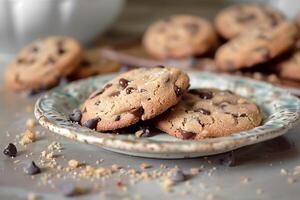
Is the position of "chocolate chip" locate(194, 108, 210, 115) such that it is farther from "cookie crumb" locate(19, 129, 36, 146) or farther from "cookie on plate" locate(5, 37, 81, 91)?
"cookie on plate" locate(5, 37, 81, 91)

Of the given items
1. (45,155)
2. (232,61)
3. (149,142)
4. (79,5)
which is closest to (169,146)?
(149,142)

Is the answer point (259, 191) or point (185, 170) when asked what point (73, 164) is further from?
point (259, 191)

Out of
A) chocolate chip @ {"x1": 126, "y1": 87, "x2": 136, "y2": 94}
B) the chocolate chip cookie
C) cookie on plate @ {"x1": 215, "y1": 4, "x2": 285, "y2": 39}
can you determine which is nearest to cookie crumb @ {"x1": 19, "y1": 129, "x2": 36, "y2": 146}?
the chocolate chip cookie

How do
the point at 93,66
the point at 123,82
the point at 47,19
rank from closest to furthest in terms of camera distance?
the point at 123,82
the point at 93,66
the point at 47,19

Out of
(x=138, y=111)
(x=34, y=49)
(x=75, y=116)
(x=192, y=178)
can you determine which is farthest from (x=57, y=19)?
(x=192, y=178)

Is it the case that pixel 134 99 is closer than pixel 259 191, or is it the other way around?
pixel 259 191

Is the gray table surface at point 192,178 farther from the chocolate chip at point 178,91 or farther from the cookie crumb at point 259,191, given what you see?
the chocolate chip at point 178,91

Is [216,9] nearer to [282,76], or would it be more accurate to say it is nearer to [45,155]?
[282,76]
